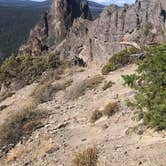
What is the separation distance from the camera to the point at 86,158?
18672mm

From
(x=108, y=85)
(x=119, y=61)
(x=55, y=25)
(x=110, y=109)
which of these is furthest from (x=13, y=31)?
(x=110, y=109)

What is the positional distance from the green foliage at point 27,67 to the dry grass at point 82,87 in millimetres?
11925

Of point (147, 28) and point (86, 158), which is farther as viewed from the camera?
point (147, 28)

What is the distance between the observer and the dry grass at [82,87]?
103 ft

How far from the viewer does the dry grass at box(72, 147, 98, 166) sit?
1844cm

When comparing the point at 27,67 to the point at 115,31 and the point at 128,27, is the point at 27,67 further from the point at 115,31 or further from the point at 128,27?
Answer: the point at 128,27

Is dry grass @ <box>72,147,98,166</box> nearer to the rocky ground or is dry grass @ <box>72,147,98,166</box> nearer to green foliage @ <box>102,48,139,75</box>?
the rocky ground

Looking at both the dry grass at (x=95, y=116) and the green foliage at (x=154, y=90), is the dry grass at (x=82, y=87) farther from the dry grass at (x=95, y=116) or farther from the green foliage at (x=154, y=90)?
the green foliage at (x=154, y=90)

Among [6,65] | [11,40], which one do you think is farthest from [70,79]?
[11,40]

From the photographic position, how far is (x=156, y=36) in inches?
1670

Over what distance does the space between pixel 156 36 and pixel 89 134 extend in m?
20.5

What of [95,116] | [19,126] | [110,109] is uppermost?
[110,109]

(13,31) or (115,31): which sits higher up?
(115,31)

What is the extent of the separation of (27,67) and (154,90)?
2929 cm
